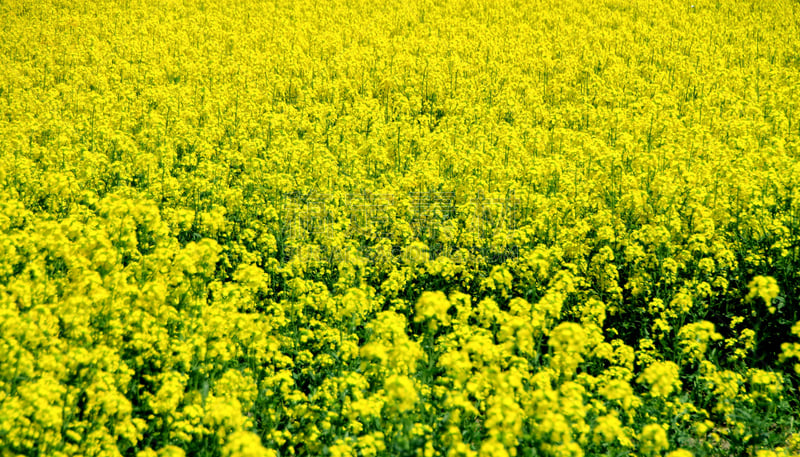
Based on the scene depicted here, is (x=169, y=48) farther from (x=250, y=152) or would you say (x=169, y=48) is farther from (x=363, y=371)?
(x=363, y=371)

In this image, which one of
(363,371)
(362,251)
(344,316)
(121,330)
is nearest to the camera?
(121,330)

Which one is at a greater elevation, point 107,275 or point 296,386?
point 107,275

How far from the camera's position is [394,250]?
7824 mm

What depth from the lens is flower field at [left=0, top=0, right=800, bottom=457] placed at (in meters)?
4.49

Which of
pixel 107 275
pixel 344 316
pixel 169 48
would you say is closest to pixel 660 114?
pixel 344 316

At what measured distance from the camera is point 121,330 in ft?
16.4

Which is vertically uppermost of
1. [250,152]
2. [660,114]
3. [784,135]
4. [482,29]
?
[482,29]

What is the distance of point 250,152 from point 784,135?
29.2 ft

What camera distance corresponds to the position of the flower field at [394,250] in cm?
449

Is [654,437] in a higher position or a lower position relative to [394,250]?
lower

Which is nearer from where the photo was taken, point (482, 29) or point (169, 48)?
point (169, 48)

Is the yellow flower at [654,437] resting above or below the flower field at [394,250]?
below

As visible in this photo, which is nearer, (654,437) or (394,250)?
(654,437)

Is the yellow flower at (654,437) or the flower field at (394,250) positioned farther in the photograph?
the flower field at (394,250)
